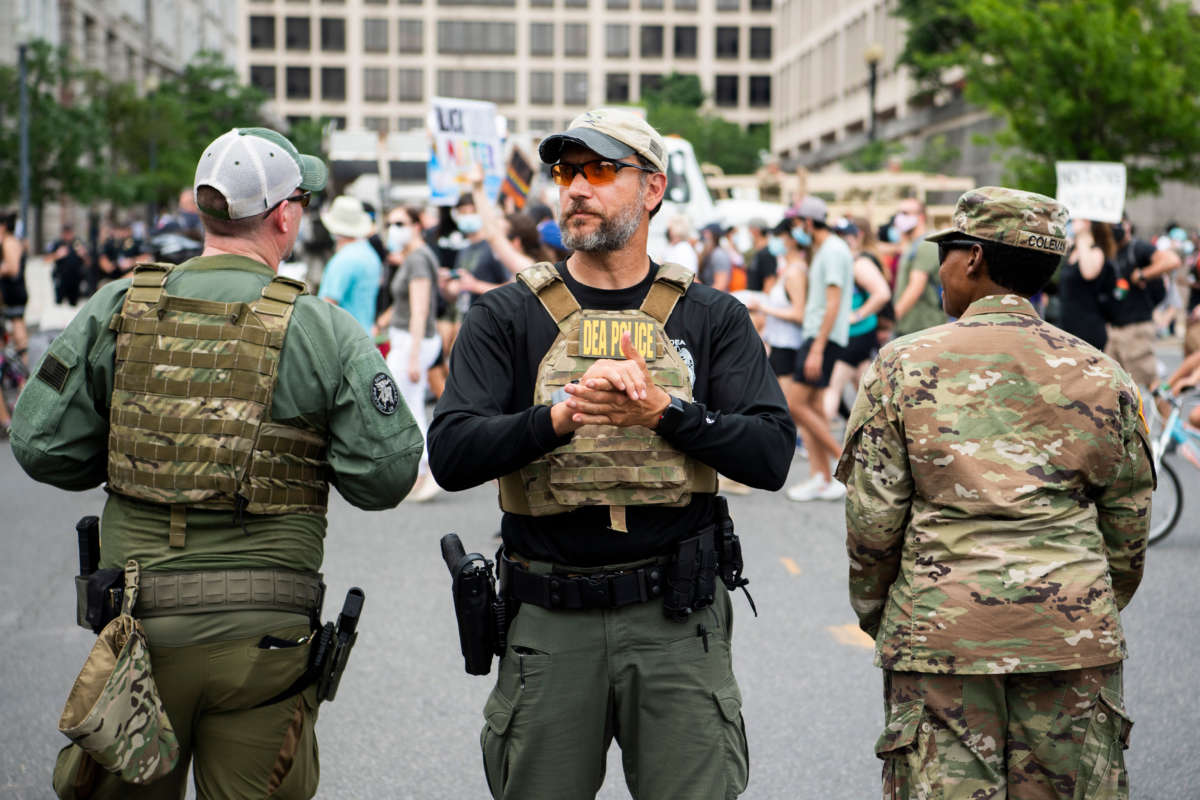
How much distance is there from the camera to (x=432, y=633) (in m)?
6.62

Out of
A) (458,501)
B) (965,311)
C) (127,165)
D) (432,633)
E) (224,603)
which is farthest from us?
(127,165)

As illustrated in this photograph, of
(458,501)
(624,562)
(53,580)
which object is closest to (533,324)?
(624,562)

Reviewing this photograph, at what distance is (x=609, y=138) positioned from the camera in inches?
127

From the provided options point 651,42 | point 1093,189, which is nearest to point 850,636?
point 1093,189

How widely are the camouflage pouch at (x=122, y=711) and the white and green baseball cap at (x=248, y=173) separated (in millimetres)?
926

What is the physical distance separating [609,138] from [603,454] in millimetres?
697

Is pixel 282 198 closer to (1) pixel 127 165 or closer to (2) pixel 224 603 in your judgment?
(2) pixel 224 603

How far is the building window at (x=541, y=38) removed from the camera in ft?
394

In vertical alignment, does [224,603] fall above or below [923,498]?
below

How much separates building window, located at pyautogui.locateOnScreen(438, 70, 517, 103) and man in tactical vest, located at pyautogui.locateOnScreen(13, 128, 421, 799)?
386ft

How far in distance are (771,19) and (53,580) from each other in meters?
119

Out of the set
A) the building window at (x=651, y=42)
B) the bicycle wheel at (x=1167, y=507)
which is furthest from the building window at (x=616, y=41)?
the bicycle wheel at (x=1167, y=507)

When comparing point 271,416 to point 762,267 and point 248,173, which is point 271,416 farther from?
point 762,267

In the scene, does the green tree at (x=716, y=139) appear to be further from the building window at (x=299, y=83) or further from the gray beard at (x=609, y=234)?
the gray beard at (x=609, y=234)
